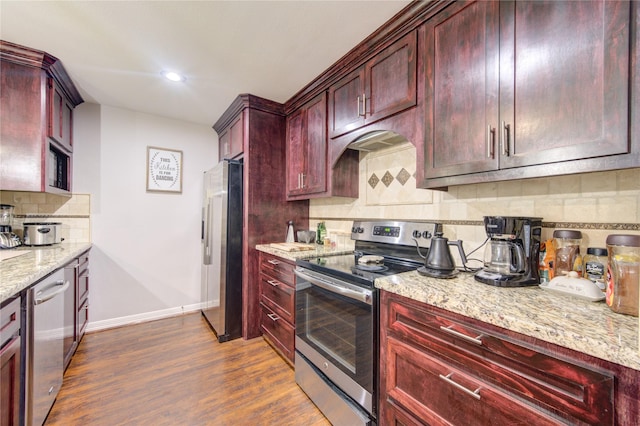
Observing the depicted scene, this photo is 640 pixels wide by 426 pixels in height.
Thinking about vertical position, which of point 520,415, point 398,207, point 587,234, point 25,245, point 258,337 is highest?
point 398,207

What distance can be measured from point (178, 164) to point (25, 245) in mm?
1544

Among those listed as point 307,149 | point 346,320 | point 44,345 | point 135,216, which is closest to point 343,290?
point 346,320

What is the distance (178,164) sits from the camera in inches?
129

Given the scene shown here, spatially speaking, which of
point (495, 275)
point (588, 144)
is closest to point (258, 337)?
point (495, 275)

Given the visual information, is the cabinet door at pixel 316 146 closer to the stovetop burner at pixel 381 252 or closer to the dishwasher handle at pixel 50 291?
the stovetop burner at pixel 381 252

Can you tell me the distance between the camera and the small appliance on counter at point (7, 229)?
2227 mm

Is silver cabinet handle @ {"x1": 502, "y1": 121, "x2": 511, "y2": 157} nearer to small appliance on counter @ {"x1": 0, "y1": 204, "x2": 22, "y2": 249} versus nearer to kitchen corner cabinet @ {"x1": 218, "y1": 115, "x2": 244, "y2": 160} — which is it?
kitchen corner cabinet @ {"x1": 218, "y1": 115, "x2": 244, "y2": 160}

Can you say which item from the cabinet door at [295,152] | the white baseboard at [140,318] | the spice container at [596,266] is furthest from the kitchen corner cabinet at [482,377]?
the white baseboard at [140,318]


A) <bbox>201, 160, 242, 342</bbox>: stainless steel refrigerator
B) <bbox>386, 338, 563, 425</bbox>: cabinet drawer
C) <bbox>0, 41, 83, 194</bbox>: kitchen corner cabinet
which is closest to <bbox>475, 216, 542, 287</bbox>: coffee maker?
<bbox>386, 338, 563, 425</bbox>: cabinet drawer

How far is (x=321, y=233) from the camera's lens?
2730mm

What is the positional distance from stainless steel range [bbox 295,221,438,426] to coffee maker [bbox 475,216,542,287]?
46 cm

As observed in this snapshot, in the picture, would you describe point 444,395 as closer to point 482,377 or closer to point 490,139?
point 482,377

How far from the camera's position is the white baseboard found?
2.81 meters

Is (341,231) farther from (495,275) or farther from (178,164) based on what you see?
(178,164)
